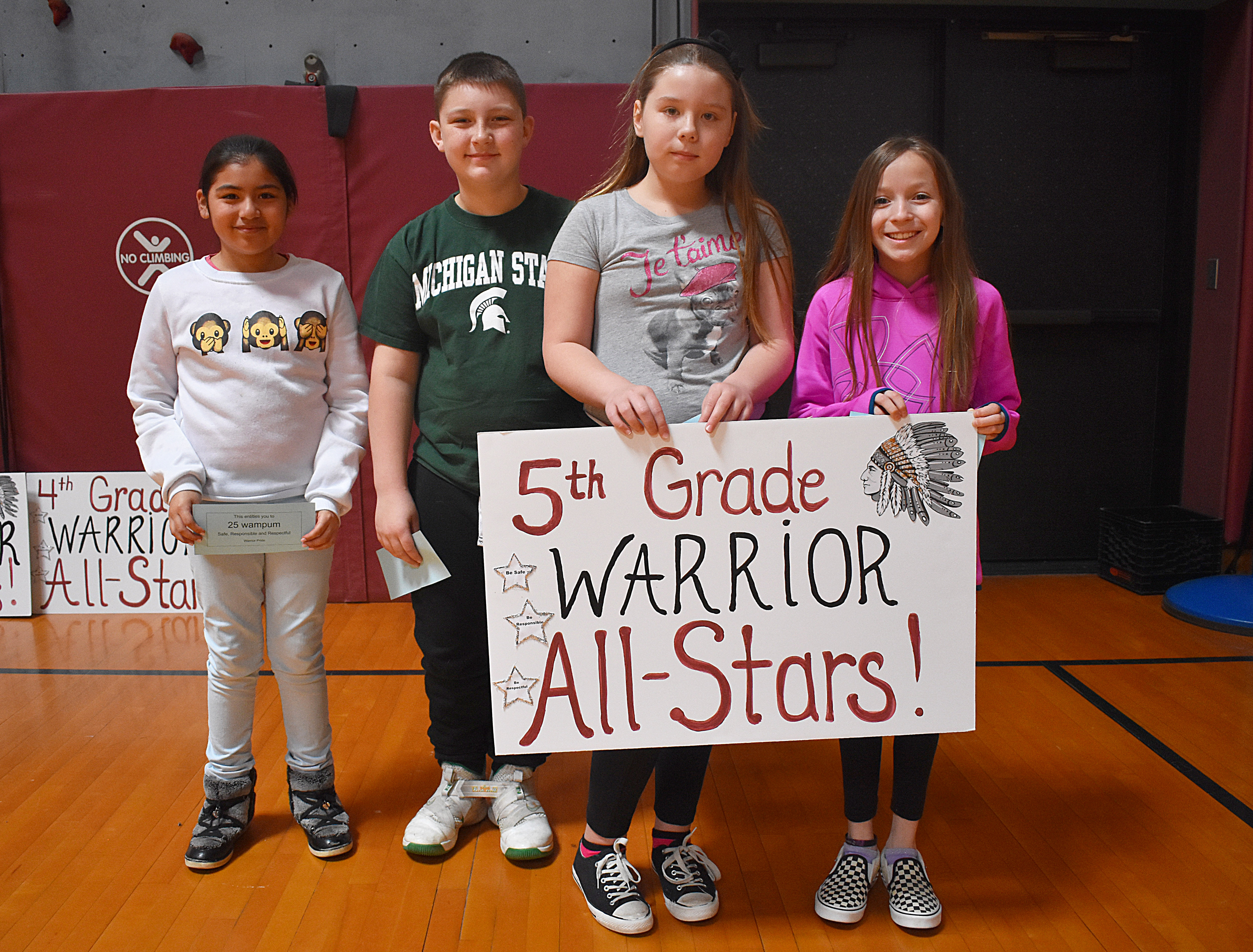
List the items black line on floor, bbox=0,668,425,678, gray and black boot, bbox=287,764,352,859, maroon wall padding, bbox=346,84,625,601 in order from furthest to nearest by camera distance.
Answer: maroon wall padding, bbox=346,84,625,601 → black line on floor, bbox=0,668,425,678 → gray and black boot, bbox=287,764,352,859

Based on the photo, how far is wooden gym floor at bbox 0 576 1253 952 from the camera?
1.46 m

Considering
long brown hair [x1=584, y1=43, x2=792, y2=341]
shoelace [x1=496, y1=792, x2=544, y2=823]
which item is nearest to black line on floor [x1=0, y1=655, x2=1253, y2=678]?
shoelace [x1=496, y1=792, x2=544, y2=823]

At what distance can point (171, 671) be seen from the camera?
2512mm

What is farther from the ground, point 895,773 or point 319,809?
point 895,773

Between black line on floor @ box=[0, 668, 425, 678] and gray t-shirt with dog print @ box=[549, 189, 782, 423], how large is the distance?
1403 mm

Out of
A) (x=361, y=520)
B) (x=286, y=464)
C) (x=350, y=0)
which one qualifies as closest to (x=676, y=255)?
(x=286, y=464)

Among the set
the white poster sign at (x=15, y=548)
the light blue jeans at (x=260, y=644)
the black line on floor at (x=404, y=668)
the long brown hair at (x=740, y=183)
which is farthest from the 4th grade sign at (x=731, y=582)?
the white poster sign at (x=15, y=548)

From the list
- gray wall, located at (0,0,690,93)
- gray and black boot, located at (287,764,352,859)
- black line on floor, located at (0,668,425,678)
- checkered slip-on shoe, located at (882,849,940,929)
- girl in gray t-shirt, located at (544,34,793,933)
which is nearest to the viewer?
girl in gray t-shirt, located at (544,34,793,933)

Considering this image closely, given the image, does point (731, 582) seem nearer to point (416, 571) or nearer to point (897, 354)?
point (897, 354)

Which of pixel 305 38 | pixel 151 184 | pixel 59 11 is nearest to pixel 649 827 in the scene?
pixel 151 184

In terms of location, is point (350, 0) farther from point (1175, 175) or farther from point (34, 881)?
Result: point (1175, 175)

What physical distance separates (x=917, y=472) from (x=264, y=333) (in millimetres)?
1096

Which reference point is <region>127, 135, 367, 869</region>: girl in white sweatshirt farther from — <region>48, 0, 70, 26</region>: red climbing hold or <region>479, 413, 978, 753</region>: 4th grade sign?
<region>48, 0, 70, 26</region>: red climbing hold

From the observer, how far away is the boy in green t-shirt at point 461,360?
1.52 meters
